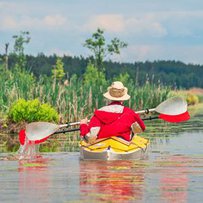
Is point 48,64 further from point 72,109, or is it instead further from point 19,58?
point 72,109

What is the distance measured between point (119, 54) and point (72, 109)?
2302 centimetres

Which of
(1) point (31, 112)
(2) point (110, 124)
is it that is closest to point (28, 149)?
(2) point (110, 124)

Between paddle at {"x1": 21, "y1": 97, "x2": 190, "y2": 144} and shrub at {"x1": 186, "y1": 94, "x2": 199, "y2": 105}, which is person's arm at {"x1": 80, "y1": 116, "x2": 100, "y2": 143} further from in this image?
shrub at {"x1": 186, "y1": 94, "x2": 199, "y2": 105}

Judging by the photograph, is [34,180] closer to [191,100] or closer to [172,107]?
[172,107]

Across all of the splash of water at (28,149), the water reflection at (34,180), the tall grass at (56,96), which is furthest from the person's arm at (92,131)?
the tall grass at (56,96)

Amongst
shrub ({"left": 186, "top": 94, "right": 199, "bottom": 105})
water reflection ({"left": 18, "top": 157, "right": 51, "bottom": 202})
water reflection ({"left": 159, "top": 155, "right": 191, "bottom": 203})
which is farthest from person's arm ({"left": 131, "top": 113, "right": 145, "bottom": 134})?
shrub ({"left": 186, "top": 94, "right": 199, "bottom": 105})

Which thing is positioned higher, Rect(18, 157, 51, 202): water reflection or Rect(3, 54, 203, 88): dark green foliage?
Rect(3, 54, 203, 88): dark green foliage

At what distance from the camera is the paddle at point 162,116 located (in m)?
19.1

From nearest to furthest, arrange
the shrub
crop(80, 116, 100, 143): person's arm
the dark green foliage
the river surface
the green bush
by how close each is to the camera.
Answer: the river surface
crop(80, 116, 100, 143): person's arm
the green bush
the shrub
the dark green foliage

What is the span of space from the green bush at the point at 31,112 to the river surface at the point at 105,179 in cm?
769

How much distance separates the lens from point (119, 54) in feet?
173

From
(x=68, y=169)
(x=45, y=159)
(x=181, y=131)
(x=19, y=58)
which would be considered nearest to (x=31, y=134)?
(x=45, y=159)

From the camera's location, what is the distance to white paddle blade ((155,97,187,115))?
19562 mm

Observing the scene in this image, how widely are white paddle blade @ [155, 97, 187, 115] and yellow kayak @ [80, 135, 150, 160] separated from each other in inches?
92.2
